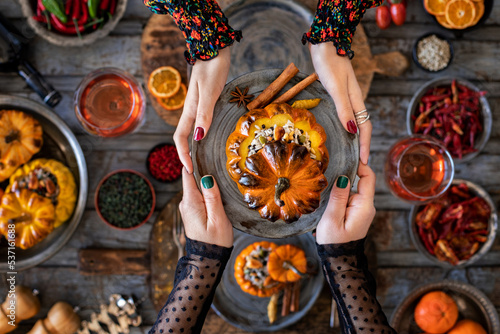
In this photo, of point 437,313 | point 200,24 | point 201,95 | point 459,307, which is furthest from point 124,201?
point 459,307

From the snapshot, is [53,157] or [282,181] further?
[53,157]

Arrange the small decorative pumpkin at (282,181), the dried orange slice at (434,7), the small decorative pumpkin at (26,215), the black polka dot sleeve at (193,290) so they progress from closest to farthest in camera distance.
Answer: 1. the small decorative pumpkin at (282,181)
2. the black polka dot sleeve at (193,290)
3. the small decorative pumpkin at (26,215)
4. the dried orange slice at (434,7)

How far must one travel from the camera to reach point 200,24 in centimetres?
161

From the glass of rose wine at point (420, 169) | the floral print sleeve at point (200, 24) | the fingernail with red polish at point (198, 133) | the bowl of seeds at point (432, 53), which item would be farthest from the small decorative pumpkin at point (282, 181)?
the bowl of seeds at point (432, 53)

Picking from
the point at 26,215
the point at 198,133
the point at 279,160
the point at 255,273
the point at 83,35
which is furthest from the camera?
the point at 83,35

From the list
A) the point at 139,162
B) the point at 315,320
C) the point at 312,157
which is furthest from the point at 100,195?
the point at 315,320

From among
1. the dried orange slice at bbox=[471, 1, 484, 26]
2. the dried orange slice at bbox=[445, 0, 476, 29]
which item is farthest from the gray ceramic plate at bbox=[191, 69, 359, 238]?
the dried orange slice at bbox=[471, 1, 484, 26]

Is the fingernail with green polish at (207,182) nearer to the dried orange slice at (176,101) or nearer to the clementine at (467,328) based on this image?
the dried orange slice at (176,101)

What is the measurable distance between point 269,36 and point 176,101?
680mm

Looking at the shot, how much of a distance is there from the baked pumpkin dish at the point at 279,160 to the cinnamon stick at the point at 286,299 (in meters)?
0.84

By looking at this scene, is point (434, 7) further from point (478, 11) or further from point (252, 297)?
point (252, 297)

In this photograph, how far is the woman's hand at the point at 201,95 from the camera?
1.64m

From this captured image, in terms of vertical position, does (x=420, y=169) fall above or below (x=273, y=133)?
below

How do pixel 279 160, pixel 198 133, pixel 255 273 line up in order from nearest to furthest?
pixel 279 160 < pixel 198 133 < pixel 255 273
